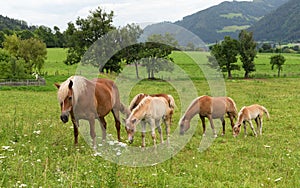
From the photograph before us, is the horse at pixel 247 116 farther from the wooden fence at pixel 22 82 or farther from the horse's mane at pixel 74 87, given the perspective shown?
the wooden fence at pixel 22 82

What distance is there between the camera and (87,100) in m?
8.81

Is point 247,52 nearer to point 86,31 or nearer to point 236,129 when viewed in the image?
point 86,31

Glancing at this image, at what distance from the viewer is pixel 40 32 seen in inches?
3935

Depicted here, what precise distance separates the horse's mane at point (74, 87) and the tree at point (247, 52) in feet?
178

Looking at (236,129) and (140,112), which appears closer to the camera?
(140,112)

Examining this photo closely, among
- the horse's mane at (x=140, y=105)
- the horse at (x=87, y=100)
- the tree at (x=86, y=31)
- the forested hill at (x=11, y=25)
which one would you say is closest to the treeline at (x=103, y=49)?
the tree at (x=86, y=31)

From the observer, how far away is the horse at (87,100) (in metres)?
7.85

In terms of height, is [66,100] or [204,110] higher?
[66,100]

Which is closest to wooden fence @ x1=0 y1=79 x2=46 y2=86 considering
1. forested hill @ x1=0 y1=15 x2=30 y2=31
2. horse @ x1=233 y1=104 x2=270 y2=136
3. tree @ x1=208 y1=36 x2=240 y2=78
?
horse @ x1=233 y1=104 x2=270 y2=136

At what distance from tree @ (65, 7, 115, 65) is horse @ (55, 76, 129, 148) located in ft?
122

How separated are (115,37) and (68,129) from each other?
1031 inches

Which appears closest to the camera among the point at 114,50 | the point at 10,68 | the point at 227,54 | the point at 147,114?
the point at 147,114

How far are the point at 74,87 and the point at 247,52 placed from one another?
181 ft

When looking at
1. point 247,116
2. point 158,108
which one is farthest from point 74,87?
point 247,116
